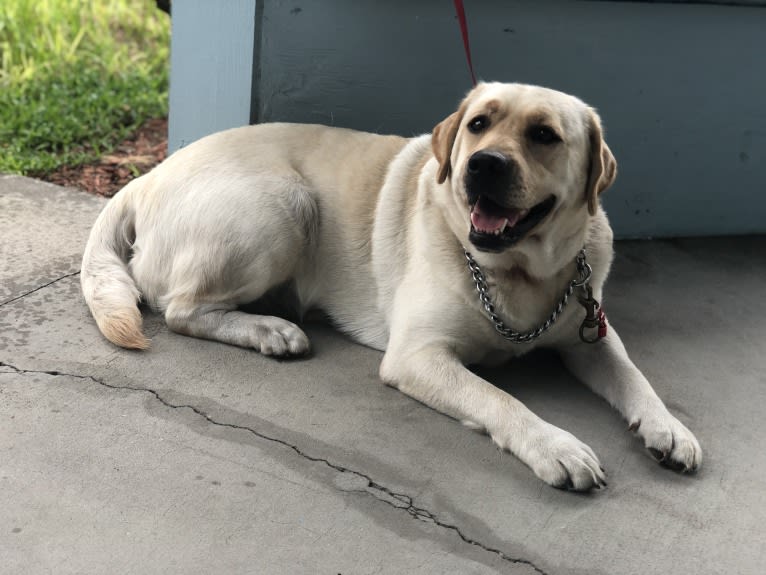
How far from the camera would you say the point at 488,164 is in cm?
280

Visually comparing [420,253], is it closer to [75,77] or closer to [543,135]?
[543,135]


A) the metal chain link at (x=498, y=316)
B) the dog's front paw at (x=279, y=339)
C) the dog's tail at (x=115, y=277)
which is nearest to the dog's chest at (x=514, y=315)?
the metal chain link at (x=498, y=316)

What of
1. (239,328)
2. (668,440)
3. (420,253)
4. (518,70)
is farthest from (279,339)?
(518,70)

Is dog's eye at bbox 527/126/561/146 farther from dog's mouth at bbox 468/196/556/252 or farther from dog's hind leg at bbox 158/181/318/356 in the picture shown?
dog's hind leg at bbox 158/181/318/356

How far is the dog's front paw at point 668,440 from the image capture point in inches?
110

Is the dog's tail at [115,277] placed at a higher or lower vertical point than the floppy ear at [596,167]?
lower

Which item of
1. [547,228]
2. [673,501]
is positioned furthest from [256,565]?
[547,228]

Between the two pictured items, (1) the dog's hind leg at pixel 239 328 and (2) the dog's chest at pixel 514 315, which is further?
(1) the dog's hind leg at pixel 239 328

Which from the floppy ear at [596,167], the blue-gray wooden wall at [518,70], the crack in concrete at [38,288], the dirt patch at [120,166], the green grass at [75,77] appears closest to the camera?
the floppy ear at [596,167]

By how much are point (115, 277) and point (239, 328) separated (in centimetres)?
51

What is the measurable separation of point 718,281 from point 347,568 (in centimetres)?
274

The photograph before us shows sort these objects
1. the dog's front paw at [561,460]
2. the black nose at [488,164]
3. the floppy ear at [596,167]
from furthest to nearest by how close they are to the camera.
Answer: the floppy ear at [596,167] < the black nose at [488,164] < the dog's front paw at [561,460]

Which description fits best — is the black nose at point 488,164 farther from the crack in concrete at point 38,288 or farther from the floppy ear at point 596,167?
the crack in concrete at point 38,288

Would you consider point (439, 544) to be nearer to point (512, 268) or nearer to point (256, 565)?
point (256, 565)
